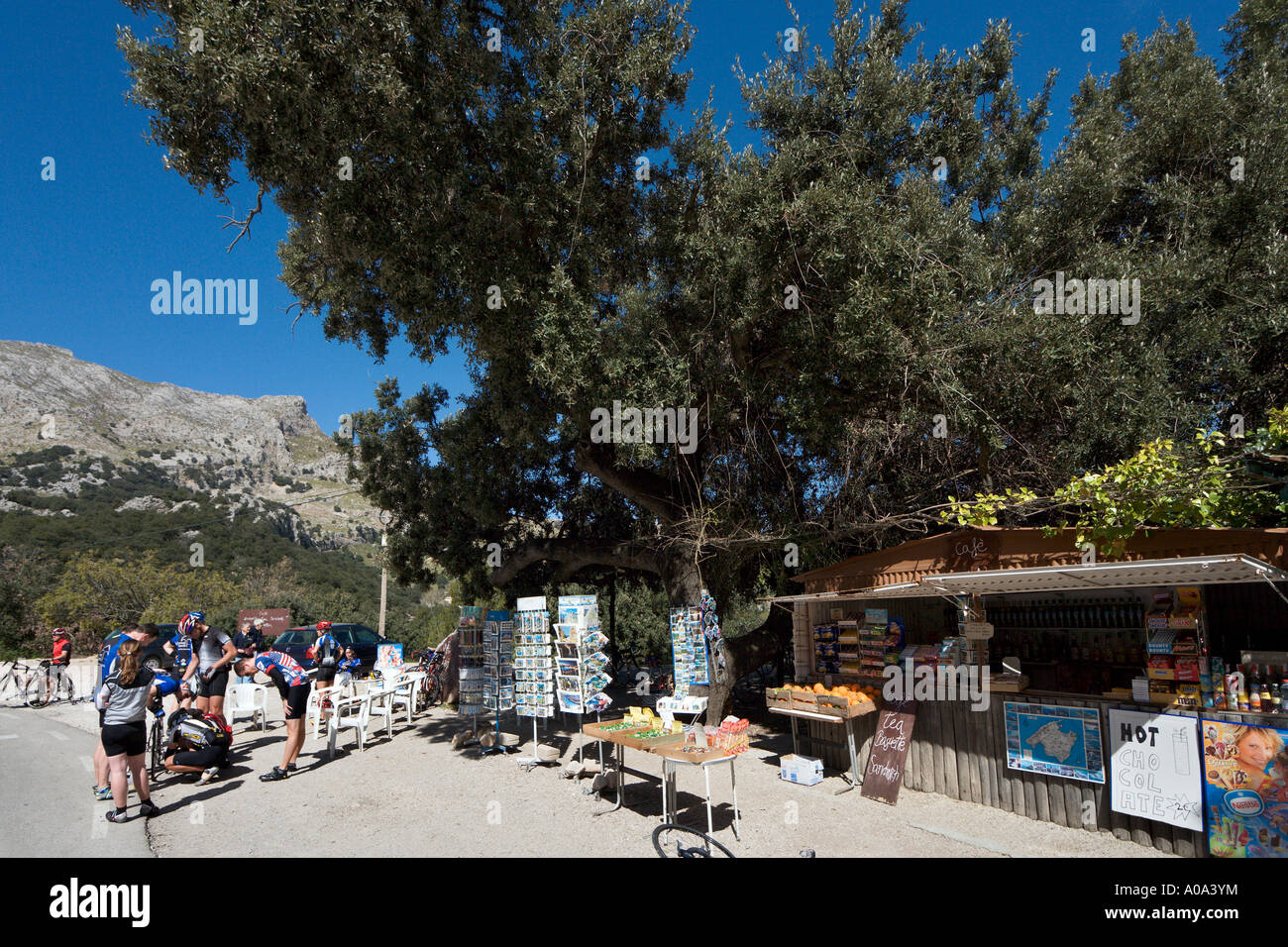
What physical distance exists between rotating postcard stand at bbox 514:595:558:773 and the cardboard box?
12.1 feet

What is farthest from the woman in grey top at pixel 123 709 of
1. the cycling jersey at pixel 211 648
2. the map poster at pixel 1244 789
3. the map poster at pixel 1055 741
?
the map poster at pixel 1244 789

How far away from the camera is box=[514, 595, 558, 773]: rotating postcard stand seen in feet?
33.8

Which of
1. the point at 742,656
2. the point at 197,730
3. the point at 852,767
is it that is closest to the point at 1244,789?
the point at 852,767

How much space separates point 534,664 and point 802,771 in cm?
440

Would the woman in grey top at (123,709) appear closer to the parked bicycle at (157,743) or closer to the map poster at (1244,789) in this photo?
the parked bicycle at (157,743)

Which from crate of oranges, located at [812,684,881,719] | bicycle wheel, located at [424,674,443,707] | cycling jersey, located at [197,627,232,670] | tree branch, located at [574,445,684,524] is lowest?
bicycle wheel, located at [424,674,443,707]

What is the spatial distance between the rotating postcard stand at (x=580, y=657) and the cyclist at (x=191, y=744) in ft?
15.5

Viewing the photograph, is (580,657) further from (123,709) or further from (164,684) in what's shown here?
(164,684)

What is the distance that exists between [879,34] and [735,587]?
36.7 ft

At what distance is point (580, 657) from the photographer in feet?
31.5

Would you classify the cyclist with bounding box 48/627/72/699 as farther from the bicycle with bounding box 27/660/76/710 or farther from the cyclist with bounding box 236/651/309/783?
the cyclist with bounding box 236/651/309/783

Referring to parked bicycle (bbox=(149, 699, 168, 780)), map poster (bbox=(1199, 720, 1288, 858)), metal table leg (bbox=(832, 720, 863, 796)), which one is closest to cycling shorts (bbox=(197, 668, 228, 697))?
parked bicycle (bbox=(149, 699, 168, 780))

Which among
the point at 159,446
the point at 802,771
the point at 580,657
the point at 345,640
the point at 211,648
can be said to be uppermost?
the point at 159,446

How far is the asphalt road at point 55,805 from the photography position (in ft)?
19.6
